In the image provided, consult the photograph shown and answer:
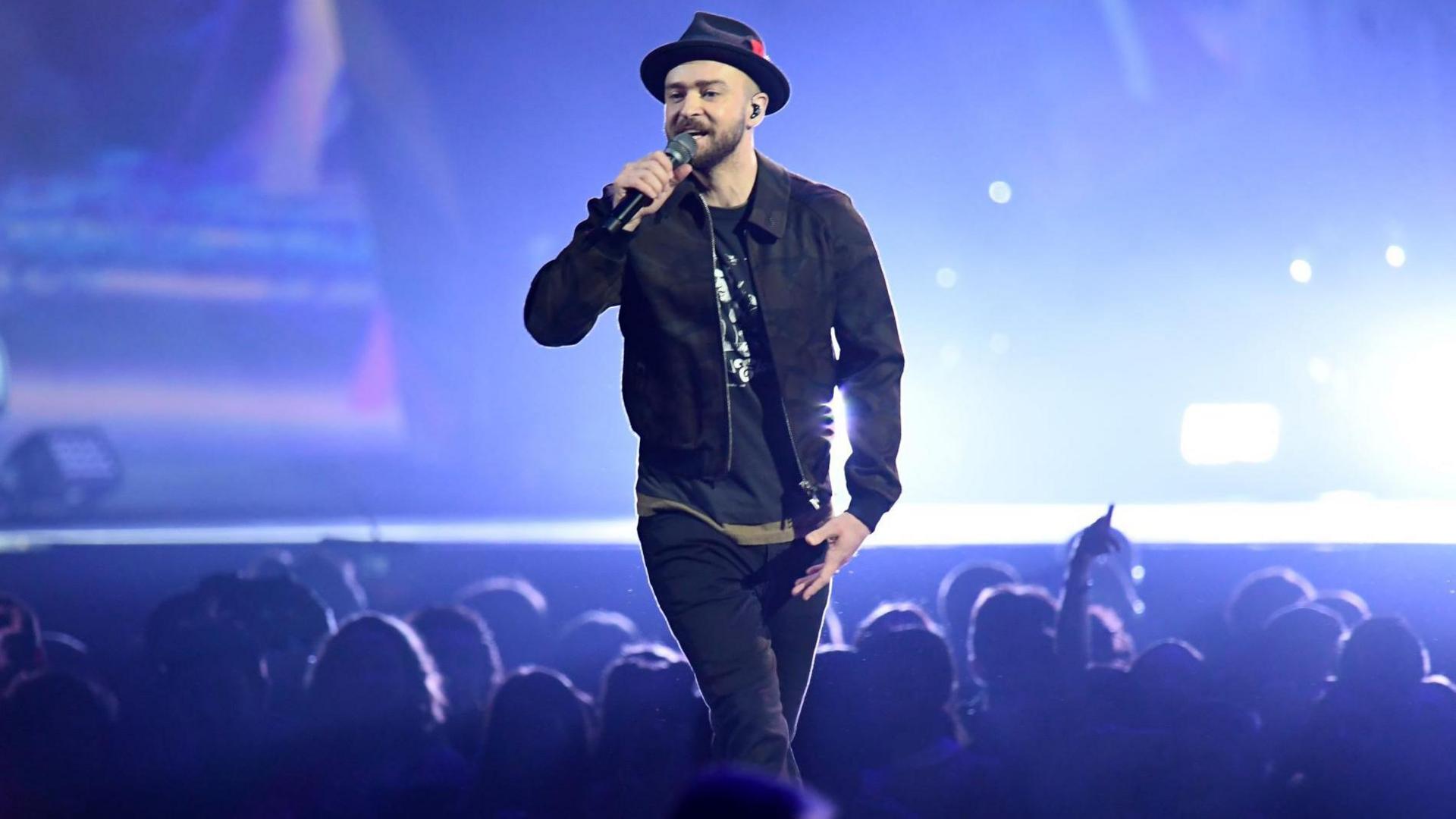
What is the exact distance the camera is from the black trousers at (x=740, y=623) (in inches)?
95.2

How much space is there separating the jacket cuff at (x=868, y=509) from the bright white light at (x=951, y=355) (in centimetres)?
670

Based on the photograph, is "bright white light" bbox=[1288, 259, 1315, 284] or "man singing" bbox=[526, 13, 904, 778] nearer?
"man singing" bbox=[526, 13, 904, 778]

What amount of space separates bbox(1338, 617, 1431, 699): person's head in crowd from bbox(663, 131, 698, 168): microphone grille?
2.42m

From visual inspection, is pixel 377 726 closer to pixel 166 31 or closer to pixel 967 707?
pixel 967 707

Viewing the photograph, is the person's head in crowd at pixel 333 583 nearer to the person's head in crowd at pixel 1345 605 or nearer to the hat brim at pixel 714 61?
the hat brim at pixel 714 61

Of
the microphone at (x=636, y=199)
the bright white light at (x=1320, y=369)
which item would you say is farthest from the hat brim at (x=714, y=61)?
the bright white light at (x=1320, y=369)

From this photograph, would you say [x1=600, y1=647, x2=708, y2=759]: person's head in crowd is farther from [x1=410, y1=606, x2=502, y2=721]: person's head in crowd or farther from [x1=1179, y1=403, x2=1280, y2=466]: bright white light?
[x1=1179, y1=403, x2=1280, y2=466]: bright white light

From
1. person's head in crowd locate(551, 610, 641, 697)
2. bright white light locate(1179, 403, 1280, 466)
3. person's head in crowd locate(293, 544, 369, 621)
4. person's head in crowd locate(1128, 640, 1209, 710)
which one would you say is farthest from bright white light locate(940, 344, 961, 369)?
person's head in crowd locate(1128, 640, 1209, 710)

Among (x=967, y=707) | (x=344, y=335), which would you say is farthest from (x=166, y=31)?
(x=967, y=707)

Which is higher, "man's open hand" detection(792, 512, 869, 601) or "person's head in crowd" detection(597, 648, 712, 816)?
"man's open hand" detection(792, 512, 869, 601)

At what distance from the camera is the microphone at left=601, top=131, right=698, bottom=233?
91.2 inches

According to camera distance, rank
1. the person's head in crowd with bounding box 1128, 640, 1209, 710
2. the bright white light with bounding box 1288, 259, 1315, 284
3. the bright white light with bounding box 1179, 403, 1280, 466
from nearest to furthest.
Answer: the person's head in crowd with bounding box 1128, 640, 1209, 710, the bright white light with bounding box 1288, 259, 1315, 284, the bright white light with bounding box 1179, 403, 1280, 466

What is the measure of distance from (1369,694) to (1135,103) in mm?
6313

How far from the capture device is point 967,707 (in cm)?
388
